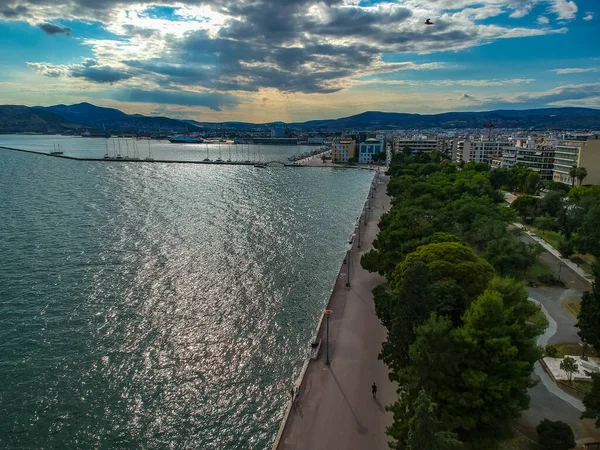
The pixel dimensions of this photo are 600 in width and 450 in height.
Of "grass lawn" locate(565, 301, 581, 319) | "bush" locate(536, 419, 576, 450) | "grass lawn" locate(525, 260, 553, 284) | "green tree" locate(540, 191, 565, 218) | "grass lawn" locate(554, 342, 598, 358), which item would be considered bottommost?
"grass lawn" locate(565, 301, 581, 319)

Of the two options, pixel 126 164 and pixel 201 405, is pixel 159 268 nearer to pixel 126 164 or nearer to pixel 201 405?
pixel 201 405

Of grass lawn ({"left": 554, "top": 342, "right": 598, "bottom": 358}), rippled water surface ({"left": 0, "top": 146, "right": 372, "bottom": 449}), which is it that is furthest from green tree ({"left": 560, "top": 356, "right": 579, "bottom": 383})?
rippled water surface ({"left": 0, "top": 146, "right": 372, "bottom": 449})

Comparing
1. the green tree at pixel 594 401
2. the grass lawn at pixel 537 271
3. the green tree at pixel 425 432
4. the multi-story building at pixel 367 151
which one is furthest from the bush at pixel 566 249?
the multi-story building at pixel 367 151

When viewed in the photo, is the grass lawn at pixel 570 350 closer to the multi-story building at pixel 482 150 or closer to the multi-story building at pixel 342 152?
the multi-story building at pixel 482 150

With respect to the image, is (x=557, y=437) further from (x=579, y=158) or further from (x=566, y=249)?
(x=579, y=158)

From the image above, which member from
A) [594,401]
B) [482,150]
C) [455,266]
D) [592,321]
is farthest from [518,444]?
[482,150]

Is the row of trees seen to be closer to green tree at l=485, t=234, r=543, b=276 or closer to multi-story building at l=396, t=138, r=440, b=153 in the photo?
green tree at l=485, t=234, r=543, b=276

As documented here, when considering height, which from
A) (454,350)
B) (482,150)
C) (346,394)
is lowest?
(346,394)
